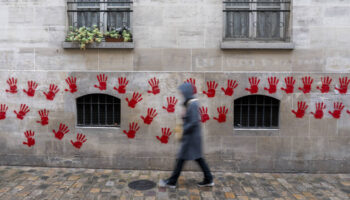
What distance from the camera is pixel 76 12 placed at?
7203 millimetres

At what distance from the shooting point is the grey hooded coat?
546cm

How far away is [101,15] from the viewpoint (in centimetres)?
721

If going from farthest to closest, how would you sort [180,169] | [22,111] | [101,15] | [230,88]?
[101,15]
[22,111]
[230,88]
[180,169]

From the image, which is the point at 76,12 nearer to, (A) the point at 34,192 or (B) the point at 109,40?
(B) the point at 109,40

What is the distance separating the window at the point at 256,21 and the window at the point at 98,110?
10.1 feet

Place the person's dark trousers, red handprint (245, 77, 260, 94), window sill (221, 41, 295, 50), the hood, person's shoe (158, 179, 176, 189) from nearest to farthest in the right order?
1. the hood
2. the person's dark trousers
3. person's shoe (158, 179, 176, 189)
4. window sill (221, 41, 295, 50)
5. red handprint (245, 77, 260, 94)

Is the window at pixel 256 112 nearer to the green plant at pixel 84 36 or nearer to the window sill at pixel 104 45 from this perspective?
the window sill at pixel 104 45

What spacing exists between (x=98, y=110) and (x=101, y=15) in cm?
225

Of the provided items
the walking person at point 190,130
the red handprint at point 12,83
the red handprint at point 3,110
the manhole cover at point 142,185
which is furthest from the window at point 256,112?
the red handprint at point 3,110

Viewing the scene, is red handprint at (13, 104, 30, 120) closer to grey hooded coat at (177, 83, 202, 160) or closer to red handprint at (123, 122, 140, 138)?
red handprint at (123, 122, 140, 138)

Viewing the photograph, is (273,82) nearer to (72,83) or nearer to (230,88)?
(230,88)

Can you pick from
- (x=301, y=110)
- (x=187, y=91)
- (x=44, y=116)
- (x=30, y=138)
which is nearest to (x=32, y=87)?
(x=44, y=116)

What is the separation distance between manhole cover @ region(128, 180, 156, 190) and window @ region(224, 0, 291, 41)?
12.1ft

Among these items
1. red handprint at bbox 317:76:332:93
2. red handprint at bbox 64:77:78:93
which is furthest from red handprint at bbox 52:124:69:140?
red handprint at bbox 317:76:332:93
